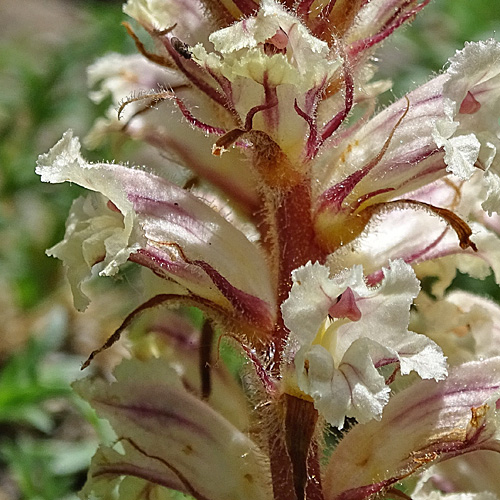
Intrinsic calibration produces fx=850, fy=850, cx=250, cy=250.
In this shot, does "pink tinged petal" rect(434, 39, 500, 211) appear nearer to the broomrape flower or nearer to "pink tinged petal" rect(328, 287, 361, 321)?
the broomrape flower

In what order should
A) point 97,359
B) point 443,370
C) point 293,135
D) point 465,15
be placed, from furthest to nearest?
point 97,359
point 465,15
point 293,135
point 443,370

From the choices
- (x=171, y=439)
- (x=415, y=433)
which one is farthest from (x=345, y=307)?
(x=171, y=439)

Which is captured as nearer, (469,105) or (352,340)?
(352,340)

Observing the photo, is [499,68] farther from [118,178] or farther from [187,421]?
[187,421]

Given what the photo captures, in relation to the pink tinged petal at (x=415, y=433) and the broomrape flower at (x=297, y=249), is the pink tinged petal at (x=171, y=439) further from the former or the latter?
the pink tinged petal at (x=415, y=433)

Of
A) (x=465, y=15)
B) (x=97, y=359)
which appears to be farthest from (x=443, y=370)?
(x=97, y=359)

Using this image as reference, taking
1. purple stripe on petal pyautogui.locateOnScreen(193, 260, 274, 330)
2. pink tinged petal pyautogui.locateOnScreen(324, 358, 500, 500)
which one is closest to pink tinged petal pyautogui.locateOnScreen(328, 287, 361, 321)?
purple stripe on petal pyautogui.locateOnScreen(193, 260, 274, 330)

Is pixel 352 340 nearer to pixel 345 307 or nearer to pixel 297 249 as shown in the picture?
pixel 345 307
